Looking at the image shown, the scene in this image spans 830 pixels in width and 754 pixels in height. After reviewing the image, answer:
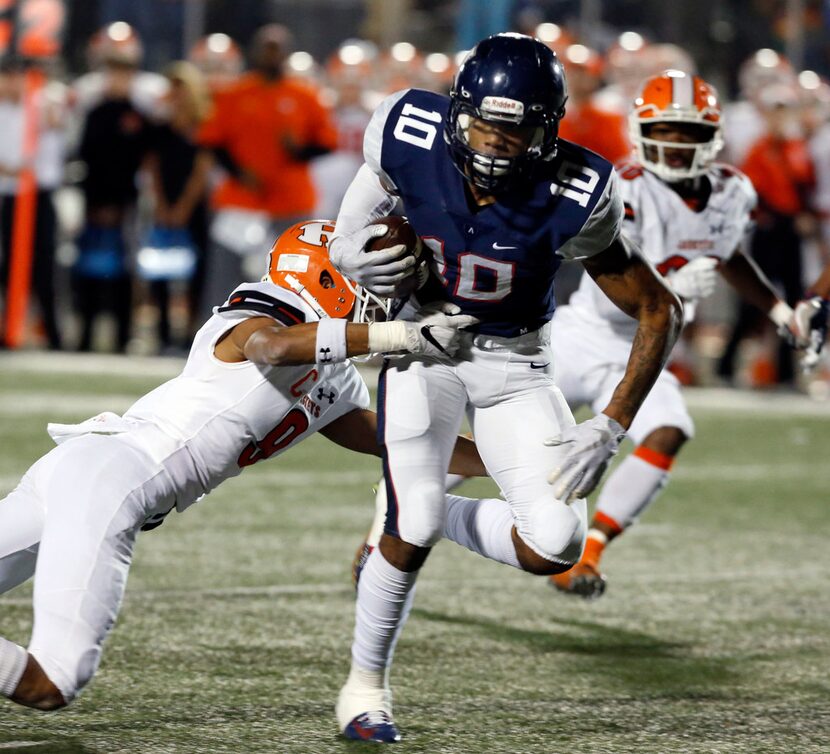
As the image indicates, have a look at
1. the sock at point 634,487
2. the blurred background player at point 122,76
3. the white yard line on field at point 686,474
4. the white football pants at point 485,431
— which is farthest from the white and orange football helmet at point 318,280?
the blurred background player at point 122,76

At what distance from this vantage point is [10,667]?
326cm

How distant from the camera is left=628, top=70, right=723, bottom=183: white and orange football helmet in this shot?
5555mm

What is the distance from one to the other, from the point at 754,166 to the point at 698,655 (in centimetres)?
661

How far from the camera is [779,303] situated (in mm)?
5449

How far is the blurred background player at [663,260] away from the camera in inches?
215

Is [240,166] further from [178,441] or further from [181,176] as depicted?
[178,441]

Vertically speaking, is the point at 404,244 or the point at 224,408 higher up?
the point at 404,244

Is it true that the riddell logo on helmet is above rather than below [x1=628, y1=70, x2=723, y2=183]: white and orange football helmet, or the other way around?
above

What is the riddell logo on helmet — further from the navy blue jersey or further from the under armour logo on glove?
the under armour logo on glove

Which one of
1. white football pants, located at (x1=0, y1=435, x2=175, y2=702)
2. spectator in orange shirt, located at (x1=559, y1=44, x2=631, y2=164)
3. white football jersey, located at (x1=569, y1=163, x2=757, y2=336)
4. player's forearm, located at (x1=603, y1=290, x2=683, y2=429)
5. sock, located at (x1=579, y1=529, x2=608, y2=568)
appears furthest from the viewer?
spectator in orange shirt, located at (x1=559, y1=44, x2=631, y2=164)

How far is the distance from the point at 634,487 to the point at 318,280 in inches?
71.7

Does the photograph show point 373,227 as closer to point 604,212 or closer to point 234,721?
point 604,212

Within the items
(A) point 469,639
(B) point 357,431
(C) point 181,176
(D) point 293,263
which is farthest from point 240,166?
(D) point 293,263

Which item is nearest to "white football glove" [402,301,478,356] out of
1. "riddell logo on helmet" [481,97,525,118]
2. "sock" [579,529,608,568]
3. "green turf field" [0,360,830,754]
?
"riddell logo on helmet" [481,97,525,118]
